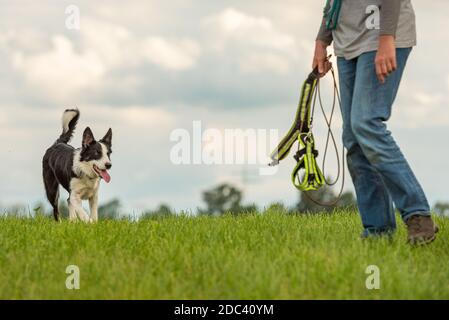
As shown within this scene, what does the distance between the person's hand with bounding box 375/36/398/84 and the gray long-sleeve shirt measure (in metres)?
0.08

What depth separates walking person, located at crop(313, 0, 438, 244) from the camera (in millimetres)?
6523

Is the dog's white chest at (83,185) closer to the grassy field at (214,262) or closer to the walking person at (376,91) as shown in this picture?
the grassy field at (214,262)

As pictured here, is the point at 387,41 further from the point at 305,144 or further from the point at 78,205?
the point at 78,205

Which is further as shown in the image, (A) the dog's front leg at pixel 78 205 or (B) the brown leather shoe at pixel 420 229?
(A) the dog's front leg at pixel 78 205

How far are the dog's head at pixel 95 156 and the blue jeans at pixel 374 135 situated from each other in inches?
152

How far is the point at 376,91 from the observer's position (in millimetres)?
6574

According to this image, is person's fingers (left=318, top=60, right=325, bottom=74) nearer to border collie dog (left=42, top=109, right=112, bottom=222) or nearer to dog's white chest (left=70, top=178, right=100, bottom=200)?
border collie dog (left=42, top=109, right=112, bottom=222)

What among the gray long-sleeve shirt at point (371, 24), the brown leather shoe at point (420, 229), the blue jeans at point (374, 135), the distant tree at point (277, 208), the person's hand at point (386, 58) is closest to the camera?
the person's hand at point (386, 58)

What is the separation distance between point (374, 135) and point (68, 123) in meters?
5.40

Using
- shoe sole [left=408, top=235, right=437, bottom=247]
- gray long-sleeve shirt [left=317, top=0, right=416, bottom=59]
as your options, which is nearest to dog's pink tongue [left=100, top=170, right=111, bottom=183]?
gray long-sleeve shirt [left=317, top=0, right=416, bottom=59]

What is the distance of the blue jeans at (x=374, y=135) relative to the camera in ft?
21.7

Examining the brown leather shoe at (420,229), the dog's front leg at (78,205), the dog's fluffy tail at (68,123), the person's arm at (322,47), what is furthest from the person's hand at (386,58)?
the dog's fluffy tail at (68,123)
